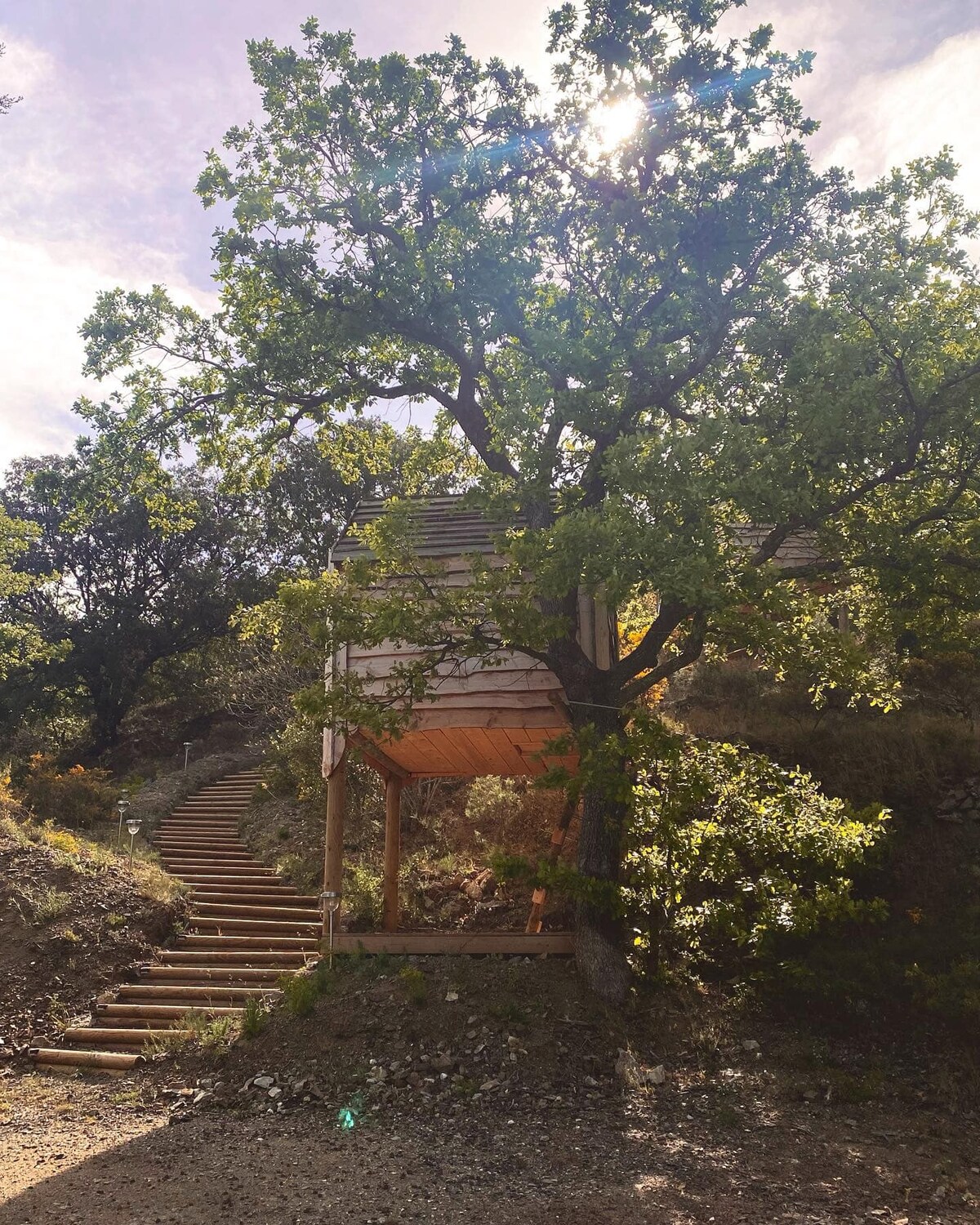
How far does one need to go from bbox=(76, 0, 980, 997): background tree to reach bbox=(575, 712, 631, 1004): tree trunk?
3 centimetres

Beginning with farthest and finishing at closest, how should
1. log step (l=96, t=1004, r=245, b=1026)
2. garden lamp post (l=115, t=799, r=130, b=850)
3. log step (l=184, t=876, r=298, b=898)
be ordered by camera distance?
garden lamp post (l=115, t=799, r=130, b=850)
log step (l=184, t=876, r=298, b=898)
log step (l=96, t=1004, r=245, b=1026)

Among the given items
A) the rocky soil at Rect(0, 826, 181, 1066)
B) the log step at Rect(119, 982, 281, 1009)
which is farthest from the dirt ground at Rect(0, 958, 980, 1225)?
the log step at Rect(119, 982, 281, 1009)

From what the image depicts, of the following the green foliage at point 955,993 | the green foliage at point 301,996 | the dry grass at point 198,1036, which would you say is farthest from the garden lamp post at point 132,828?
the green foliage at point 955,993

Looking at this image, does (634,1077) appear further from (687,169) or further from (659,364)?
(687,169)

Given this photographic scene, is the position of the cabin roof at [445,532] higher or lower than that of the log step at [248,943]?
higher

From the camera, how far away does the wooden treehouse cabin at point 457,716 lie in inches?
408

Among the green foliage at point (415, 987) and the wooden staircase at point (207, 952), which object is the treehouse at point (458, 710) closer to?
the green foliage at point (415, 987)

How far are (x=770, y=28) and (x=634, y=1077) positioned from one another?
10.5 metres

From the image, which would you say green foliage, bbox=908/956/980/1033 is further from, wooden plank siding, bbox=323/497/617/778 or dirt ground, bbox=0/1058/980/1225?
wooden plank siding, bbox=323/497/617/778

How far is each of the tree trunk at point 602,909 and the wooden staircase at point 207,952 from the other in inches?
147

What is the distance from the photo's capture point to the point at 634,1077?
7633 mm

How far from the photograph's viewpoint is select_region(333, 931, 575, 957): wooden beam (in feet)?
33.4

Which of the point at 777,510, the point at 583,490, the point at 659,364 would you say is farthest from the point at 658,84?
the point at 777,510

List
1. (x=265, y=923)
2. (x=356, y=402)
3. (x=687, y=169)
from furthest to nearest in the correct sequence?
(x=265, y=923) < (x=356, y=402) < (x=687, y=169)
